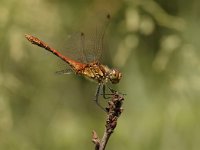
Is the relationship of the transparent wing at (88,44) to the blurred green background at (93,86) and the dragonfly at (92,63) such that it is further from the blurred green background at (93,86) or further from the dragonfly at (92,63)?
the blurred green background at (93,86)

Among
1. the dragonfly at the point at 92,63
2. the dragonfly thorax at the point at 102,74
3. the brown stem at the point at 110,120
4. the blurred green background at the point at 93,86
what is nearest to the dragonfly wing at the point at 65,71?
the dragonfly at the point at 92,63

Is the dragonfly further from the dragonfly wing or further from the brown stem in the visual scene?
the brown stem

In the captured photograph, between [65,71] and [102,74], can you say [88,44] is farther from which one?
[102,74]

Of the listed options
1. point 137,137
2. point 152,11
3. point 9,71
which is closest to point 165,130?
point 137,137

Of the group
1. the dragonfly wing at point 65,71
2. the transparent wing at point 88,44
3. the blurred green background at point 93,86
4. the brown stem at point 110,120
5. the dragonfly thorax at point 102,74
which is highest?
the blurred green background at point 93,86

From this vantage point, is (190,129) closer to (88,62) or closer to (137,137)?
(137,137)

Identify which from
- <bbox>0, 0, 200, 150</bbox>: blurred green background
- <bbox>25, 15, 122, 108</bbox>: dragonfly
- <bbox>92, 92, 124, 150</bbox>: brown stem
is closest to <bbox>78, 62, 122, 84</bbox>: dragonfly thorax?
<bbox>25, 15, 122, 108</bbox>: dragonfly

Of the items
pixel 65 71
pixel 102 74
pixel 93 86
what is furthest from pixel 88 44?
pixel 93 86
